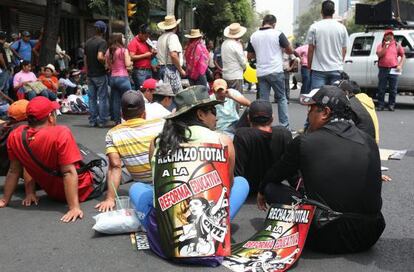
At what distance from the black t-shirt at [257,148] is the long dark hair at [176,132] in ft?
4.69

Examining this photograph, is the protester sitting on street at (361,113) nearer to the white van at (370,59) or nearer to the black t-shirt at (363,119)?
the black t-shirt at (363,119)

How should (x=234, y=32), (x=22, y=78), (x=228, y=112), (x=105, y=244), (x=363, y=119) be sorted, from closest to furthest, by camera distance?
(x=105, y=244)
(x=363, y=119)
(x=228, y=112)
(x=234, y=32)
(x=22, y=78)

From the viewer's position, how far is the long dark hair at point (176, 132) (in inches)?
136

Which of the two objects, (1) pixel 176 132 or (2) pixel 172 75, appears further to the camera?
(2) pixel 172 75

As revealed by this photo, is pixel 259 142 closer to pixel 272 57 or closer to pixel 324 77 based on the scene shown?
pixel 324 77

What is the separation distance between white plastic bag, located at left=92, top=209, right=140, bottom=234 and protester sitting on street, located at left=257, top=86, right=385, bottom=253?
134cm

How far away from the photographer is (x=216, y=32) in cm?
4428

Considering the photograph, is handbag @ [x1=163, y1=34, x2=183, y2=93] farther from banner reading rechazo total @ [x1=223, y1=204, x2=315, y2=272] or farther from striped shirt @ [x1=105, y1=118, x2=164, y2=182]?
banner reading rechazo total @ [x1=223, y1=204, x2=315, y2=272]

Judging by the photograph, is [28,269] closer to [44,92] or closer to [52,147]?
[52,147]

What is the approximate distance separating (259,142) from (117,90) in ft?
16.0

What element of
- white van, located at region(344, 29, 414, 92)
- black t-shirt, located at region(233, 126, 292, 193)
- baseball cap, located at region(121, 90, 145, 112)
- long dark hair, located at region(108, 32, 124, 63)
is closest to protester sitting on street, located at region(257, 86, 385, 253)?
black t-shirt, located at region(233, 126, 292, 193)

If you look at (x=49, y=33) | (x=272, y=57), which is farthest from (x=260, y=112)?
(x=49, y=33)

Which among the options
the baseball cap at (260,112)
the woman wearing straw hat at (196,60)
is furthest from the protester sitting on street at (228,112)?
the woman wearing straw hat at (196,60)

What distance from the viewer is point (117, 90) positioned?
930 cm
